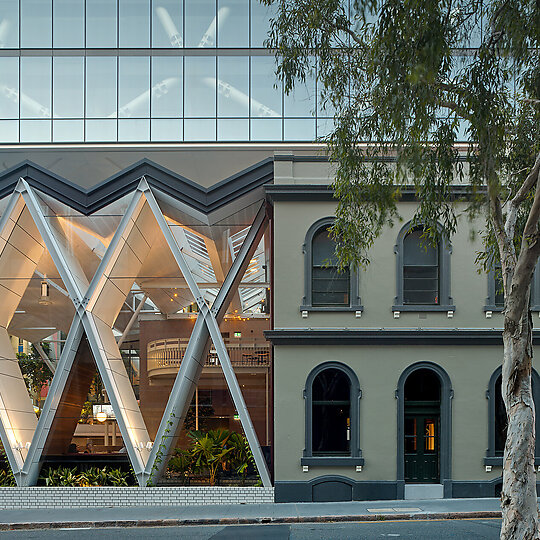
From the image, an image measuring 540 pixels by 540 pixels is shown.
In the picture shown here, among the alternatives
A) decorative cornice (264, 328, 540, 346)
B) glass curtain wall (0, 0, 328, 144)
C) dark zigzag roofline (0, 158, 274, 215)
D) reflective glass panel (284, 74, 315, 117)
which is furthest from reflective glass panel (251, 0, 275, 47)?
decorative cornice (264, 328, 540, 346)

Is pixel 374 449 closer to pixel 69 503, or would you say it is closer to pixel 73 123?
pixel 69 503

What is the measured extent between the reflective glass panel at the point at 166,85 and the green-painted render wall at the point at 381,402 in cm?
1249

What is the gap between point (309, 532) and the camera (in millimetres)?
15141

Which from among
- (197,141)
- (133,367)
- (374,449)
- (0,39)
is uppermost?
(0,39)

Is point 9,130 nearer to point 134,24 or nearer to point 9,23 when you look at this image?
point 9,23

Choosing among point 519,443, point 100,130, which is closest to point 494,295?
point 519,443

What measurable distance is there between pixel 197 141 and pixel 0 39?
921 cm

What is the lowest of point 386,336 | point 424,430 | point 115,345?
point 424,430

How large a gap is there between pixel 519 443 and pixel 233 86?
19.7m

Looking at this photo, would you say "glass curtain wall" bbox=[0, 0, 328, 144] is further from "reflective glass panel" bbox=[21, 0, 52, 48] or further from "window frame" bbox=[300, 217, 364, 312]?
"window frame" bbox=[300, 217, 364, 312]

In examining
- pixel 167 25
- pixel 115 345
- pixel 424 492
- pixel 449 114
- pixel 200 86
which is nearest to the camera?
pixel 449 114

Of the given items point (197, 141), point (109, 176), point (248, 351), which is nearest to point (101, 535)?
point (248, 351)

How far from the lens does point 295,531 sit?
15336 mm

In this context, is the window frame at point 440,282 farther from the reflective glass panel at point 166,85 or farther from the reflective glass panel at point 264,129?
the reflective glass panel at point 166,85
